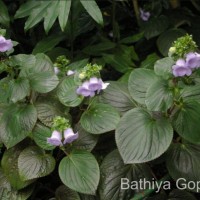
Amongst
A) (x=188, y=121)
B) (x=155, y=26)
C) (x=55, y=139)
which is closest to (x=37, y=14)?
(x=155, y=26)

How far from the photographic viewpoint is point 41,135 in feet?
3.83

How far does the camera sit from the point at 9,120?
1.17m

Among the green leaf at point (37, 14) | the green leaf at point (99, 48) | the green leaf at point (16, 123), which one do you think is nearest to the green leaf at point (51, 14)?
the green leaf at point (37, 14)

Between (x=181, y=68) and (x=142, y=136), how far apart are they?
0.20 meters

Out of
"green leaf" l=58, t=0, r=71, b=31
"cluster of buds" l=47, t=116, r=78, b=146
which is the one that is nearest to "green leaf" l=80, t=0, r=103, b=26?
"green leaf" l=58, t=0, r=71, b=31

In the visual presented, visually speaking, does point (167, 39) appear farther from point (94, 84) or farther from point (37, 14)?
point (94, 84)

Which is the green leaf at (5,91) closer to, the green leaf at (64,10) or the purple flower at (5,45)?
the purple flower at (5,45)

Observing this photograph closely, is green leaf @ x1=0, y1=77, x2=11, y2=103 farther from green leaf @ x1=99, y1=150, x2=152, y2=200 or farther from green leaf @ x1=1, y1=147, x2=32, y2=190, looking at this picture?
green leaf @ x1=99, y1=150, x2=152, y2=200

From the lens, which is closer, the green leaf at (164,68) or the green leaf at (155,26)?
the green leaf at (164,68)

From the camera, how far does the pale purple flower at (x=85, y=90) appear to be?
3.62 feet

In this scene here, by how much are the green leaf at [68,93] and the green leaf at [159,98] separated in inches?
8.0

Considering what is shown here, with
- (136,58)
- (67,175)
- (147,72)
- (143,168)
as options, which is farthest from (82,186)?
(136,58)

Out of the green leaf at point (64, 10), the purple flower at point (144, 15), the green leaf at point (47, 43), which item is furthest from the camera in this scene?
the purple flower at point (144, 15)

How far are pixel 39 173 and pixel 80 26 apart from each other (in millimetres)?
920
